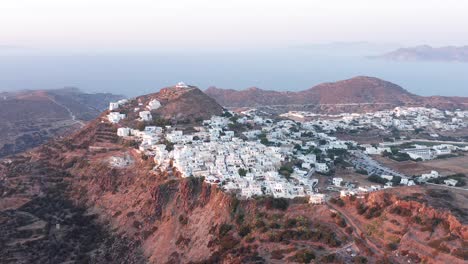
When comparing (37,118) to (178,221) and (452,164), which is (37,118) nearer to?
(178,221)

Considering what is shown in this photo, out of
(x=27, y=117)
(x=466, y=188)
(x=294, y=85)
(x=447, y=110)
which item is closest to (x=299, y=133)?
(x=466, y=188)

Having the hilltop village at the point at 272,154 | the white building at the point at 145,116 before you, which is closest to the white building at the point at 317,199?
the hilltop village at the point at 272,154

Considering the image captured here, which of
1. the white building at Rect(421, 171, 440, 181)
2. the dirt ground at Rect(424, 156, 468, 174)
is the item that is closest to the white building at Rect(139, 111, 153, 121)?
the white building at Rect(421, 171, 440, 181)

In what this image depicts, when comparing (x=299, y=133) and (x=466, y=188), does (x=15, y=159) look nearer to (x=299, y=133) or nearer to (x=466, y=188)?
(x=299, y=133)

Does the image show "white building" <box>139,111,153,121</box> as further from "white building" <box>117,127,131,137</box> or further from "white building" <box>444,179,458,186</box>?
"white building" <box>444,179,458,186</box>

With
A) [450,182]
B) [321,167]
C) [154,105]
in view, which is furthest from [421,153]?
[154,105]

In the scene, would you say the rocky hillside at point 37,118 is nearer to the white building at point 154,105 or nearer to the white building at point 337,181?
the white building at point 154,105
